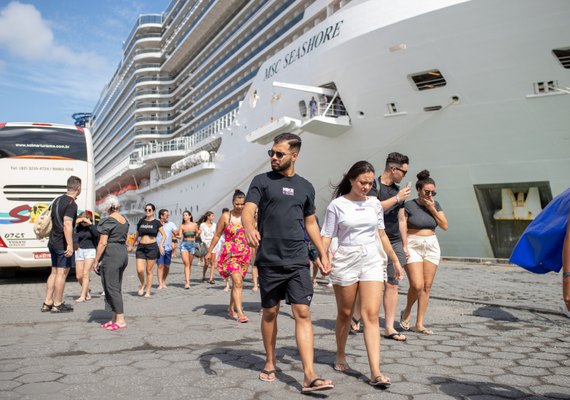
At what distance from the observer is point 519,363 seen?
363cm

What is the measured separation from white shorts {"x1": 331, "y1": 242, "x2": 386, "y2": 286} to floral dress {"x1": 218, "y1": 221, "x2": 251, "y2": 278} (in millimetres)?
2434

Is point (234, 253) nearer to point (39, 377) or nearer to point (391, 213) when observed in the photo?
point (391, 213)

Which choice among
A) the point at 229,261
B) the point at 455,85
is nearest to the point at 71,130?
the point at 229,261

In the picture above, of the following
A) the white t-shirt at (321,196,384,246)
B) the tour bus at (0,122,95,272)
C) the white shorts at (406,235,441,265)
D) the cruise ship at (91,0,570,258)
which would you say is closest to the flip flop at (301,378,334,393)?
the white t-shirt at (321,196,384,246)

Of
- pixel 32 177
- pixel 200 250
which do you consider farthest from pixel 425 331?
pixel 32 177

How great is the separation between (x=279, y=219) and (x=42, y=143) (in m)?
9.29

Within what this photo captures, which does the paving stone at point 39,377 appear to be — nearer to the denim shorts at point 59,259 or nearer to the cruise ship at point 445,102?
the denim shorts at point 59,259

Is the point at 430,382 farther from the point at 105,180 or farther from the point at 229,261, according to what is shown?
the point at 105,180

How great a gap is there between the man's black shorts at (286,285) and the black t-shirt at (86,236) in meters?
5.18

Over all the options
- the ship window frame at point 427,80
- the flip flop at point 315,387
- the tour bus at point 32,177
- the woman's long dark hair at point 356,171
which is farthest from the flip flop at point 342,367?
the ship window frame at point 427,80

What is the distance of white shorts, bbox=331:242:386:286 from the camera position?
339 centimetres

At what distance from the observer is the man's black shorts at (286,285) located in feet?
10.4

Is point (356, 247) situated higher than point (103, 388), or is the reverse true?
point (356, 247)

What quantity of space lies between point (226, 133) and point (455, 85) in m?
12.8
